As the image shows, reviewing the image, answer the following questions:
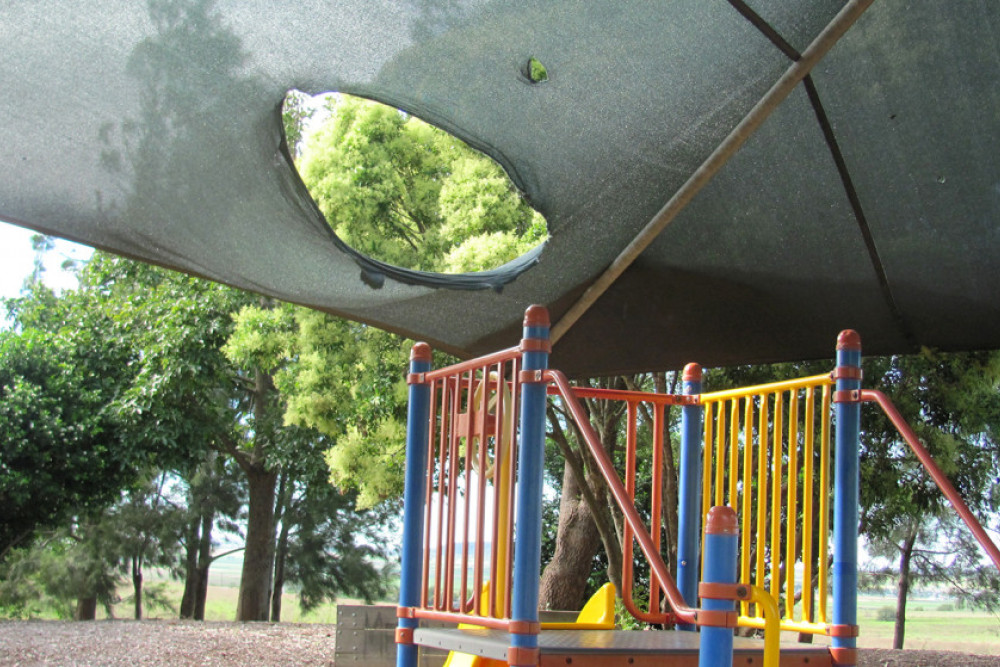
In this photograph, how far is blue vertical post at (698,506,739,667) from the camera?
1977mm

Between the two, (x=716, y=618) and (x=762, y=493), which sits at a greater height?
(x=762, y=493)

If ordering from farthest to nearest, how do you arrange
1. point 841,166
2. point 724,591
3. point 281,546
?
point 281,546 < point 841,166 < point 724,591

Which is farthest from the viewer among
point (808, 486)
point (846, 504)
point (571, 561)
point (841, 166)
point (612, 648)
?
point (571, 561)

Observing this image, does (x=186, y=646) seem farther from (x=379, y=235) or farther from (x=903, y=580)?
(x=903, y=580)

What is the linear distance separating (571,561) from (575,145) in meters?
4.85

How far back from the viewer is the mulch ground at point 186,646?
24.3 feet

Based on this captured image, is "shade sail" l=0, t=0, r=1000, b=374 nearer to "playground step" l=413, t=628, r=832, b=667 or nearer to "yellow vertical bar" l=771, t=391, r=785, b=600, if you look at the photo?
"yellow vertical bar" l=771, t=391, r=785, b=600

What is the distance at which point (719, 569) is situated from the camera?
6.55ft

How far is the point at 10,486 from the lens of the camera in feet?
32.1

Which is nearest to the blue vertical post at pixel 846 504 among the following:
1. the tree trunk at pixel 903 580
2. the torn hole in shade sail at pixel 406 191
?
the torn hole in shade sail at pixel 406 191

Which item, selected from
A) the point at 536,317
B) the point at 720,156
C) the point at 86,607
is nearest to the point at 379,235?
the point at 720,156

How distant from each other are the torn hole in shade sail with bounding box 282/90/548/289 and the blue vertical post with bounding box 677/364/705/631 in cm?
319

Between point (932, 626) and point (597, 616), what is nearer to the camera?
point (597, 616)

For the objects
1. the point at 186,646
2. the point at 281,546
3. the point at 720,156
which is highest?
the point at 720,156
